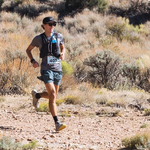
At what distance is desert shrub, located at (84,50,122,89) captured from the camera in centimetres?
1167

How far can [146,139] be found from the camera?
4.48 meters

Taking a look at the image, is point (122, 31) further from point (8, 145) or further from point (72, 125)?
point (8, 145)

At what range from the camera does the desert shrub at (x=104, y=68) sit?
460 inches

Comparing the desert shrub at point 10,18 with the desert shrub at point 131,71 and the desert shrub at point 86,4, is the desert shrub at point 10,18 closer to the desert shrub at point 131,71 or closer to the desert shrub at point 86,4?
the desert shrub at point 86,4

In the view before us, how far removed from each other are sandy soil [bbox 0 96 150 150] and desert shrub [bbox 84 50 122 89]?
333 centimetres

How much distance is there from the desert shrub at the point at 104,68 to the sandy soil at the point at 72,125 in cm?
333

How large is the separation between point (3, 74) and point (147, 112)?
178 inches

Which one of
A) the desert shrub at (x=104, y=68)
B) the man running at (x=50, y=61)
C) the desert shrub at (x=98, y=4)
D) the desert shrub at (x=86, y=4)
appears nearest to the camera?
the man running at (x=50, y=61)

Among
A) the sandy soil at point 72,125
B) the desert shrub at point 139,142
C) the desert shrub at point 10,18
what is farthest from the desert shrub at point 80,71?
the desert shrub at point 10,18

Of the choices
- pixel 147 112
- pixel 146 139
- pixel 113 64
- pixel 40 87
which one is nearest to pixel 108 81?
pixel 113 64

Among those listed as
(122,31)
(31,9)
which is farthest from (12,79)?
(31,9)

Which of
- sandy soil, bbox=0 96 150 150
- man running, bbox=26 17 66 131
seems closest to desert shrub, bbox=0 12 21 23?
sandy soil, bbox=0 96 150 150

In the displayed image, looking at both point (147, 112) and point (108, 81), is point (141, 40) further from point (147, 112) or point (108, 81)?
point (147, 112)

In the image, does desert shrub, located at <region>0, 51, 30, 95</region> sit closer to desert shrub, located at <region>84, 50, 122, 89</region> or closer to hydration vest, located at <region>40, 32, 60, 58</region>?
desert shrub, located at <region>84, 50, 122, 89</region>
